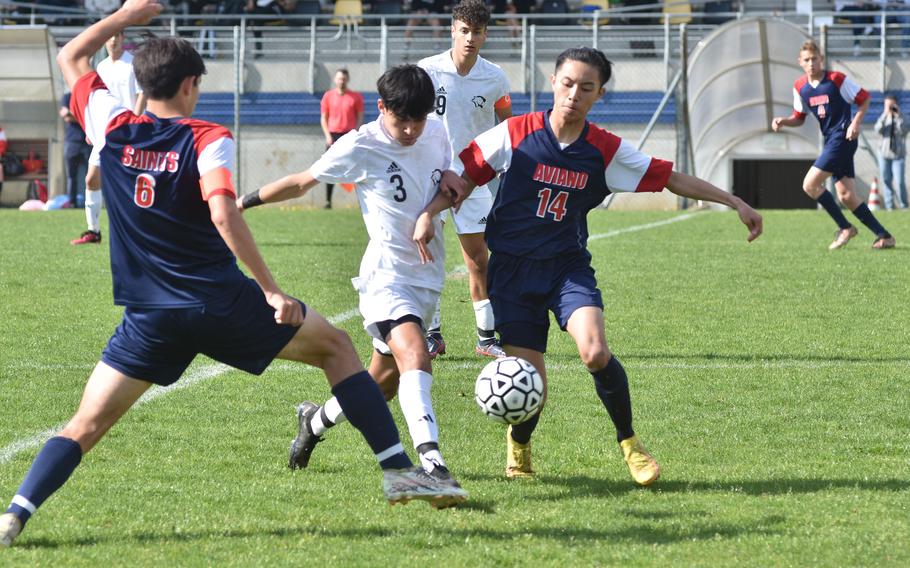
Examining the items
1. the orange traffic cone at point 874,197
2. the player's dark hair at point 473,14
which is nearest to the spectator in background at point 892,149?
the orange traffic cone at point 874,197

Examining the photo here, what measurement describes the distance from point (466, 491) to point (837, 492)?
1378 mm

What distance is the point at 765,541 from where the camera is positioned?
13.6 ft

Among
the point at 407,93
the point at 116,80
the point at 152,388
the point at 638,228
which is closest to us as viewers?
the point at 407,93

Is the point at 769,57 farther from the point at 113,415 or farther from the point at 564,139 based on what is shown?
the point at 113,415

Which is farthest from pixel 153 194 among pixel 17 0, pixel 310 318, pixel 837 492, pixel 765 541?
pixel 17 0

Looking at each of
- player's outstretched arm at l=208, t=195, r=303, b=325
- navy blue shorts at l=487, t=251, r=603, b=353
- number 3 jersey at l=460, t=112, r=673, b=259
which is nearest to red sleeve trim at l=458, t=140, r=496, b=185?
number 3 jersey at l=460, t=112, r=673, b=259

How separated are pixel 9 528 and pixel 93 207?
10094 millimetres

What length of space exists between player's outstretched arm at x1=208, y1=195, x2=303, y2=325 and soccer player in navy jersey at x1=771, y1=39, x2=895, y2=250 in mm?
10647

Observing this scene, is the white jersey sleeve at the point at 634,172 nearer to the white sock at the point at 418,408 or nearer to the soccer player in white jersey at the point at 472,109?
the white sock at the point at 418,408

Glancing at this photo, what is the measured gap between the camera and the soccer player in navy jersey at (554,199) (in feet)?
16.7

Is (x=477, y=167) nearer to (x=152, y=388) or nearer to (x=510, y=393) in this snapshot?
(x=510, y=393)

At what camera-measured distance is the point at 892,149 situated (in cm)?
2288

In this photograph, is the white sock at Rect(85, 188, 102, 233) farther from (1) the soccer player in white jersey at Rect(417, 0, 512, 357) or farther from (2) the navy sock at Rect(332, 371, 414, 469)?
(2) the navy sock at Rect(332, 371, 414, 469)

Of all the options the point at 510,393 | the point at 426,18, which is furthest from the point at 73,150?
the point at 510,393
